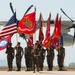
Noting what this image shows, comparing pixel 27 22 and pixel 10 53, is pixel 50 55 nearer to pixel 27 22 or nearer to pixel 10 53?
pixel 10 53

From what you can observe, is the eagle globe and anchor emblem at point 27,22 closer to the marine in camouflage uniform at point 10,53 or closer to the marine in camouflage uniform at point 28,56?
the marine in camouflage uniform at point 28,56

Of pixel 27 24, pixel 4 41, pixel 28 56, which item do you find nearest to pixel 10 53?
pixel 4 41

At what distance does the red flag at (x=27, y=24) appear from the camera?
23812mm

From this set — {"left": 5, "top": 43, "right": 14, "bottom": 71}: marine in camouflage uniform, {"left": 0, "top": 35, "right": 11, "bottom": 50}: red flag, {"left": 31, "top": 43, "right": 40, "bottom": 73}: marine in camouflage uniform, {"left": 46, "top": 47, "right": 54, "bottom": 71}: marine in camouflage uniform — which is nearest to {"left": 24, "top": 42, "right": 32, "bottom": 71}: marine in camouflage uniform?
{"left": 5, "top": 43, "right": 14, "bottom": 71}: marine in camouflage uniform

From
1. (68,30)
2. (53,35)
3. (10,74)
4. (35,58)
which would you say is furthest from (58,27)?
(68,30)

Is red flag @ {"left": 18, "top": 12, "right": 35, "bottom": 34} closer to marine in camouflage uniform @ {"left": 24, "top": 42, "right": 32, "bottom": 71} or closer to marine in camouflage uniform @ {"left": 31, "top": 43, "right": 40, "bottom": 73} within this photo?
marine in camouflage uniform @ {"left": 24, "top": 42, "right": 32, "bottom": 71}

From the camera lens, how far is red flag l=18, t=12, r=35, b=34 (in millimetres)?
23812

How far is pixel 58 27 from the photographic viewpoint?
2717 cm

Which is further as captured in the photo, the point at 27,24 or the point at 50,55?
the point at 50,55

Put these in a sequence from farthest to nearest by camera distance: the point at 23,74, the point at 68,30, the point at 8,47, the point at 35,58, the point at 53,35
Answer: the point at 68,30, the point at 53,35, the point at 8,47, the point at 35,58, the point at 23,74

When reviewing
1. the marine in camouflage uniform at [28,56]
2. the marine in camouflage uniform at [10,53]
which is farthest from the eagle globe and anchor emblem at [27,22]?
the marine in camouflage uniform at [10,53]

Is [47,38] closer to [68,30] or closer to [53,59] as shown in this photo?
[53,59]

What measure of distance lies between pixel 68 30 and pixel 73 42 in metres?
2.71

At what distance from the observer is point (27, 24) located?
951 inches
